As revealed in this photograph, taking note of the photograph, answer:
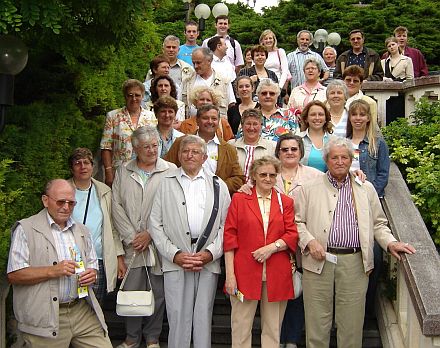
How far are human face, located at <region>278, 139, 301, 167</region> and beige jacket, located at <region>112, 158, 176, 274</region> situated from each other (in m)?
1.02

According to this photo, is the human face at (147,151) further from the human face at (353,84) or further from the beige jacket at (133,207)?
the human face at (353,84)

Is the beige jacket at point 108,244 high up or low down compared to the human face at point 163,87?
down

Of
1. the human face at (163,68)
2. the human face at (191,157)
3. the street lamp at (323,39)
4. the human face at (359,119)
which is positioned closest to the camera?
the human face at (191,157)

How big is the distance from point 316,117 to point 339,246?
163 cm

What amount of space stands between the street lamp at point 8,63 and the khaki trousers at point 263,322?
240 cm

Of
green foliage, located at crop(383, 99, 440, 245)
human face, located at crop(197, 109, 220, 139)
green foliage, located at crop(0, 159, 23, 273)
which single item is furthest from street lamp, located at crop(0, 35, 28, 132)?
green foliage, located at crop(383, 99, 440, 245)

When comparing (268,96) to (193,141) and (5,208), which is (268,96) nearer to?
(193,141)

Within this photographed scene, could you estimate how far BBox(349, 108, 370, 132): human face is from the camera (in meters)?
7.14

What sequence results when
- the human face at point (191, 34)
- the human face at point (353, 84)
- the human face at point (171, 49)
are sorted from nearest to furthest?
the human face at point (353, 84)
the human face at point (171, 49)
the human face at point (191, 34)

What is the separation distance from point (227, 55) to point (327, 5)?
11.1 meters

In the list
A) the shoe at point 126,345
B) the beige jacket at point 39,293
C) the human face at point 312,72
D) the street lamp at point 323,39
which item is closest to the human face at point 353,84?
the human face at point 312,72

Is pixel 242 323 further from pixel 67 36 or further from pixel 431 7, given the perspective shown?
pixel 431 7

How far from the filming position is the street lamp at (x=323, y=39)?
689 inches

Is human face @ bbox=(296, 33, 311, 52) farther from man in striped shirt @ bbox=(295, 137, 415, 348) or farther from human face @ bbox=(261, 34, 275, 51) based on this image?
man in striped shirt @ bbox=(295, 137, 415, 348)
